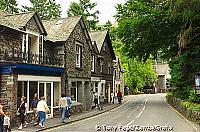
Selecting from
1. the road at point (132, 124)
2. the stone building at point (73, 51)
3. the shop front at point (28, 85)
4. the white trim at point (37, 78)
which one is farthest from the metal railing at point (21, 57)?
the road at point (132, 124)

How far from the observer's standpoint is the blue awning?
59.9ft

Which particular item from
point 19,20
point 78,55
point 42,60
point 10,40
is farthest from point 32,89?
point 78,55

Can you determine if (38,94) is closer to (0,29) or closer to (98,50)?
(0,29)

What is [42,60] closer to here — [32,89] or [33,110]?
[32,89]

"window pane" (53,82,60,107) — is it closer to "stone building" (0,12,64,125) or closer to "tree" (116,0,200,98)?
"stone building" (0,12,64,125)

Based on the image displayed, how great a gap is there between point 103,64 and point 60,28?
50.2 ft

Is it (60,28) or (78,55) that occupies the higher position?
(60,28)

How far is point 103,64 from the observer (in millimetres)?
43281

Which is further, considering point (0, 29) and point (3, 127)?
point (0, 29)

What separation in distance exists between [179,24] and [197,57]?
4114mm

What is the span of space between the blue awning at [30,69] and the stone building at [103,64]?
544 inches

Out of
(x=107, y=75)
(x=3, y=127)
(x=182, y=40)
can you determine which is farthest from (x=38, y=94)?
(x=107, y=75)

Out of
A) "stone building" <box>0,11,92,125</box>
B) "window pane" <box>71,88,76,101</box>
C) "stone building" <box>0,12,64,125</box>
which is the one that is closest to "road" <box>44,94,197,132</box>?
"stone building" <box>0,12,64,125</box>

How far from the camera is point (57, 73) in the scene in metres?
24.5
